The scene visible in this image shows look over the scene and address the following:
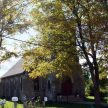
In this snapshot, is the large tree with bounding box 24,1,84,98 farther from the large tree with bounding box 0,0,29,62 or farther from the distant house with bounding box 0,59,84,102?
the distant house with bounding box 0,59,84,102

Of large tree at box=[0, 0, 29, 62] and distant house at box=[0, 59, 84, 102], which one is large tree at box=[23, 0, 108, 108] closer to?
large tree at box=[0, 0, 29, 62]

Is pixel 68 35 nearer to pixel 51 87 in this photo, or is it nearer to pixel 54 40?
pixel 54 40

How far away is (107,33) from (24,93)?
2314 centimetres

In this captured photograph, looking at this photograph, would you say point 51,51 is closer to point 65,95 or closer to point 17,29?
point 17,29

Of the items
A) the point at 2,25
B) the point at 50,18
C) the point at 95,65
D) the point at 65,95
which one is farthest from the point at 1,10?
the point at 65,95

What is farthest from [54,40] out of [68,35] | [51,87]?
[51,87]

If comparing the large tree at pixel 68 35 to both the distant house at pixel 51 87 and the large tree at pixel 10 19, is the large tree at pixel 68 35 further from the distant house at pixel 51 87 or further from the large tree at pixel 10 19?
the distant house at pixel 51 87

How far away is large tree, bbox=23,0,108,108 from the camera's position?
24.9 metres

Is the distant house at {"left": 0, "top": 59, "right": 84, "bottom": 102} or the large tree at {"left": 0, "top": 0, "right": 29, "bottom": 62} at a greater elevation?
the large tree at {"left": 0, "top": 0, "right": 29, "bottom": 62}

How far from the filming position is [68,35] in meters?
25.9

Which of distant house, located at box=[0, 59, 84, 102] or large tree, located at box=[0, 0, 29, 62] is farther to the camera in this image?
distant house, located at box=[0, 59, 84, 102]

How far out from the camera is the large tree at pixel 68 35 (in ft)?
81.7

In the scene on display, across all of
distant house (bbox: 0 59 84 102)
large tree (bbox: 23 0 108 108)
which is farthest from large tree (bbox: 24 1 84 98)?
distant house (bbox: 0 59 84 102)

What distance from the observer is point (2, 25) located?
107 feet
